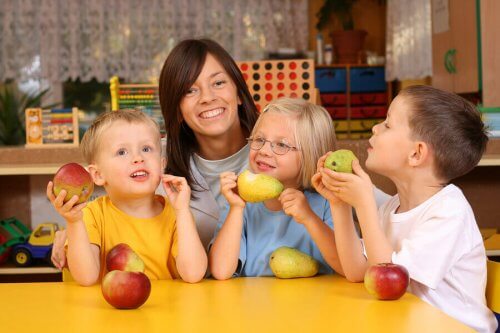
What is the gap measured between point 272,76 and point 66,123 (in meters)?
0.99

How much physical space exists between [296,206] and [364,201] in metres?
0.19

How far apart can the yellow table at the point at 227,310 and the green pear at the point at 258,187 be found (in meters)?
0.18

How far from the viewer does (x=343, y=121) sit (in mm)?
7309

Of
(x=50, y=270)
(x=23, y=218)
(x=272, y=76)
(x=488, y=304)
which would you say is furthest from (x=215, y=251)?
(x=23, y=218)

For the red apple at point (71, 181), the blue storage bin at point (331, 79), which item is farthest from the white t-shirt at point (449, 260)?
the blue storage bin at point (331, 79)

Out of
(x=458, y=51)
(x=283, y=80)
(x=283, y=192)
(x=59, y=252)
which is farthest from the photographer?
(x=458, y=51)

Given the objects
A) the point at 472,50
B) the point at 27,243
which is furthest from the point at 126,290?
the point at 472,50

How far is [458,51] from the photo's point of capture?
3.99 m

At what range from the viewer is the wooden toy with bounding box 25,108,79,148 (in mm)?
3162

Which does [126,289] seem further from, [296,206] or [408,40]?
[408,40]

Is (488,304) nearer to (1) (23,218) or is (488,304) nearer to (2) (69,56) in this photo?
(1) (23,218)

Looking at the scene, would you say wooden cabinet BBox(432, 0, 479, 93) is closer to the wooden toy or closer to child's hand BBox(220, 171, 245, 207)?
the wooden toy

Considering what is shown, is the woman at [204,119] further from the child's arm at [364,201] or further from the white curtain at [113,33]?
the white curtain at [113,33]

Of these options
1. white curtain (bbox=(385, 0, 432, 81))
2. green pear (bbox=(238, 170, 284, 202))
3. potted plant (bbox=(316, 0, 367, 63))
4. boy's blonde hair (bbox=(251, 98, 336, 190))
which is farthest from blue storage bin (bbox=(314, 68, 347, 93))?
green pear (bbox=(238, 170, 284, 202))
